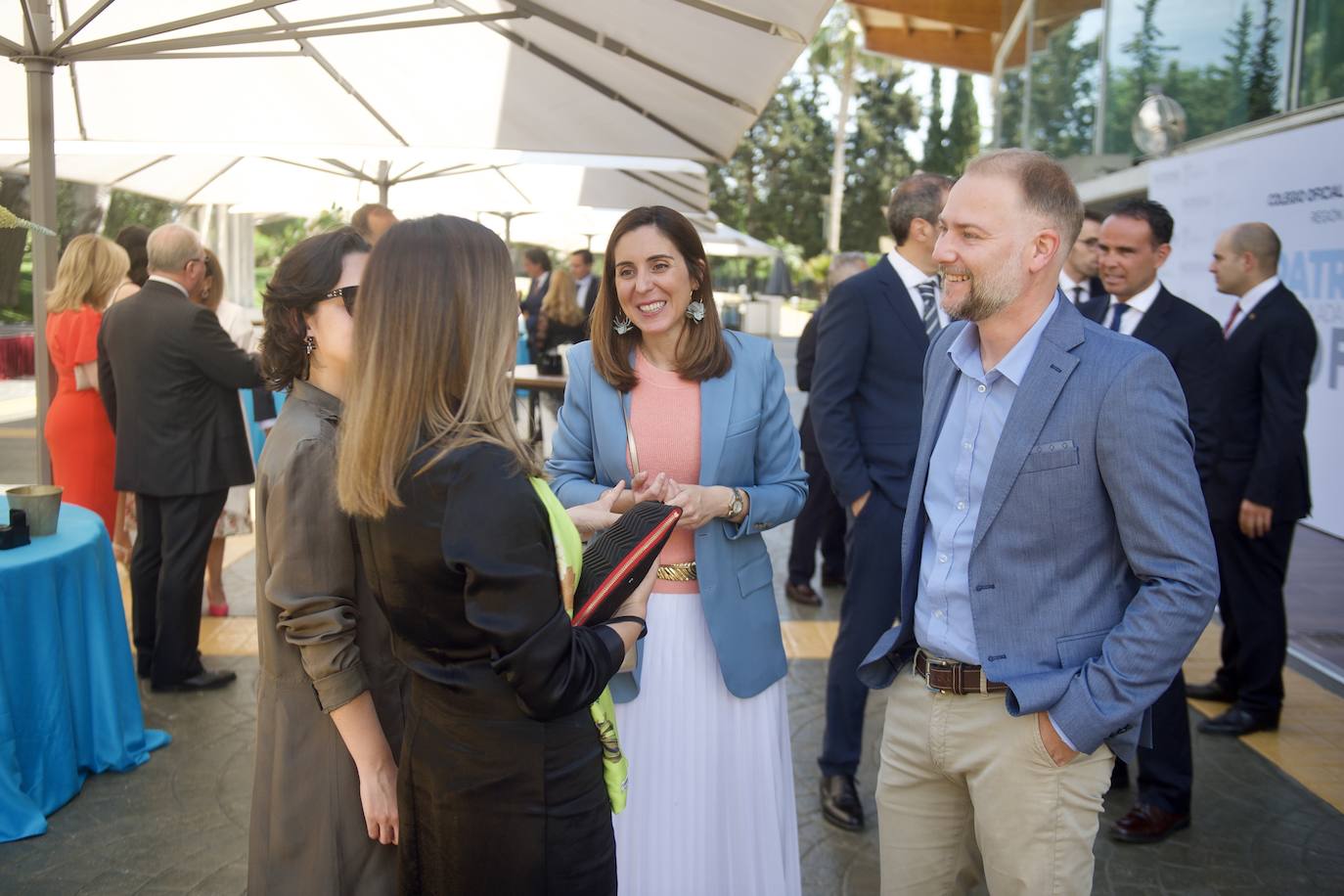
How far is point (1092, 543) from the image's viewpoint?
214cm

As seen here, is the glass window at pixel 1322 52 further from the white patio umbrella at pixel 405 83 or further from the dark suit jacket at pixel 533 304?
the dark suit jacket at pixel 533 304

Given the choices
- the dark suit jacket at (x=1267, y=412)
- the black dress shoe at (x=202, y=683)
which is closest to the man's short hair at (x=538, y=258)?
the black dress shoe at (x=202, y=683)

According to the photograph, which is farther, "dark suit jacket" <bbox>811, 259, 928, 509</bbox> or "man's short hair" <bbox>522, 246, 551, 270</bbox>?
"man's short hair" <bbox>522, 246, 551, 270</bbox>

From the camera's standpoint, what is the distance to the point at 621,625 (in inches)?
81.0

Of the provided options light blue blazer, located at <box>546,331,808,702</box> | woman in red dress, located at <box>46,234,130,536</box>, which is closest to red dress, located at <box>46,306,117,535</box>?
woman in red dress, located at <box>46,234,130,536</box>

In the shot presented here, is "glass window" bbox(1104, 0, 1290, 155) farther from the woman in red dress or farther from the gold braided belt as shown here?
the woman in red dress

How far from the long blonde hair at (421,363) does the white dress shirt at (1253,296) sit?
413cm

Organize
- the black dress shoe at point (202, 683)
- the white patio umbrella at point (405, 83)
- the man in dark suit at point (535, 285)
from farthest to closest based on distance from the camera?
the man in dark suit at point (535, 285) < the black dress shoe at point (202, 683) < the white patio umbrella at point (405, 83)

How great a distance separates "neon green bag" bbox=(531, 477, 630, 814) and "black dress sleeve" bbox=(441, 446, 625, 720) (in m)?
0.08

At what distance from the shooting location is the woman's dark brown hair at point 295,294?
244cm

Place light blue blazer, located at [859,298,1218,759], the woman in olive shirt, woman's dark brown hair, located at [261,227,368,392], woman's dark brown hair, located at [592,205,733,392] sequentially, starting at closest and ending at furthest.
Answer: light blue blazer, located at [859,298,1218,759] < the woman in olive shirt < woman's dark brown hair, located at [261,227,368,392] < woman's dark brown hair, located at [592,205,733,392]

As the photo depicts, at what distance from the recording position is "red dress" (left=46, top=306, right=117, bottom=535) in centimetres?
554

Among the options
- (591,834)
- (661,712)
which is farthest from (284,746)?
(661,712)

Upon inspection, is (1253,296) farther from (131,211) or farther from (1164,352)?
(131,211)
